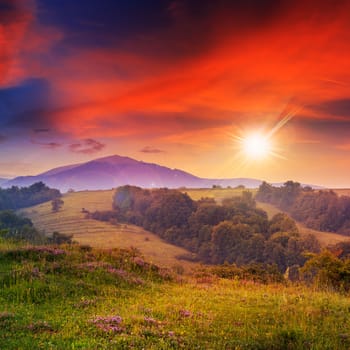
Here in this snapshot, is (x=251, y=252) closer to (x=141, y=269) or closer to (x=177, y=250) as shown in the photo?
(x=177, y=250)

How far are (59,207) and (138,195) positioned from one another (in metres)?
36.6

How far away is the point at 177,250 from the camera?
122 metres

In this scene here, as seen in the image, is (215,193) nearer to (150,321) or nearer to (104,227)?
(104,227)

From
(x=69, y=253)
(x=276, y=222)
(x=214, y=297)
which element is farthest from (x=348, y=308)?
(x=276, y=222)

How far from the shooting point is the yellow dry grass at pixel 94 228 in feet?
378

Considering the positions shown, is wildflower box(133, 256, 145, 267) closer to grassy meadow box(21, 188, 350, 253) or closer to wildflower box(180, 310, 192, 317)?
wildflower box(180, 310, 192, 317)

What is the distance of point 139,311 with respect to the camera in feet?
41.4

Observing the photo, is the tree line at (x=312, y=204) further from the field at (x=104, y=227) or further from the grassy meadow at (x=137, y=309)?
the grassy meadow at (x=137, y=309)

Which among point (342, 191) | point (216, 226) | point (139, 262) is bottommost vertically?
point (216, 226)

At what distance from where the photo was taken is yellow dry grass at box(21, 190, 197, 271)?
11525cm

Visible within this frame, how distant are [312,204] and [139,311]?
487 feet

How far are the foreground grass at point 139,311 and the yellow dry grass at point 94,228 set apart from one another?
85531 millimetres

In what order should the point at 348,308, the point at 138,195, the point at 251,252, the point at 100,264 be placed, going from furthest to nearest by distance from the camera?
the point at 138,195
the point at 251,252
the point at 100,264
the point at 348,308

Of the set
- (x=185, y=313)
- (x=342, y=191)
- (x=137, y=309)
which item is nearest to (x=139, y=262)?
(x=137, y=309)
